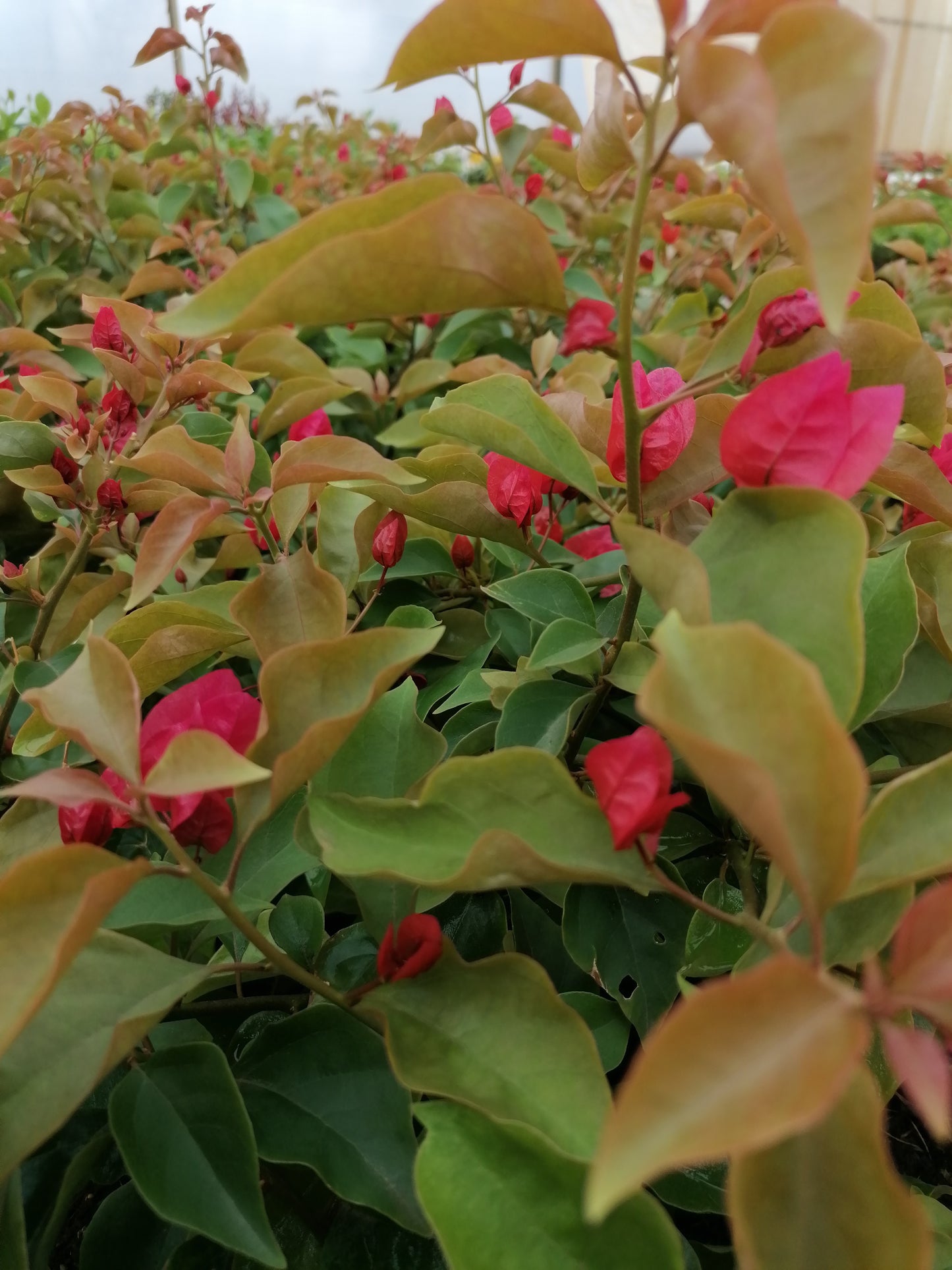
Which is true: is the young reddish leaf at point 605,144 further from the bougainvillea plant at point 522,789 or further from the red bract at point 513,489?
the red bract at point 513,489

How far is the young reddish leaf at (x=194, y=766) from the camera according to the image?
0.30 metres

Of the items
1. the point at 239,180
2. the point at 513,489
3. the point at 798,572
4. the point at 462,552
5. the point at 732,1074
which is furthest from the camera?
the point at 239,180

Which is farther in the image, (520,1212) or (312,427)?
(312,427)

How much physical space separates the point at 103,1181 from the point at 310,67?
8.70 m

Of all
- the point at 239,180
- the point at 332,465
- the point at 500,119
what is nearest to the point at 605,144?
the point at 332,465

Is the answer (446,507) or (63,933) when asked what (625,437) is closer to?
(446,507)

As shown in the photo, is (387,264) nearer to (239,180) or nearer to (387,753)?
(387,753)

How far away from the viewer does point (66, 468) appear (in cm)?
62

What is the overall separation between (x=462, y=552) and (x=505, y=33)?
1.15ft

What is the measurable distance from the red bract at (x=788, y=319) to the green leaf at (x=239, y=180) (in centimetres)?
132

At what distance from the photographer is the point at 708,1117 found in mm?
194

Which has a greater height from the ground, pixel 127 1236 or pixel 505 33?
pixel 505 33

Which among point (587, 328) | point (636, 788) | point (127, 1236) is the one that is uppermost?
point (587, 328)

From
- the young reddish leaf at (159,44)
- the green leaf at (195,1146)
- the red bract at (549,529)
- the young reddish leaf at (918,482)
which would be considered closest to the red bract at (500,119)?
the young reddish leaf at (159,44)
